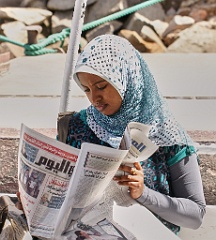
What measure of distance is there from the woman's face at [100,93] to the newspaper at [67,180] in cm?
23

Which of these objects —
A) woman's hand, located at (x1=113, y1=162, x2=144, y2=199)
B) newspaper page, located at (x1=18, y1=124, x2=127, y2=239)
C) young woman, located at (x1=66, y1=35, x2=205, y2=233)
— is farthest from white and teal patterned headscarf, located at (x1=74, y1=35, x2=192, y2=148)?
newspaper page, located at (x1=18, y1=124, x2=127, y2=239)

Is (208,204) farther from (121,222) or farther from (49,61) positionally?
(49,61)

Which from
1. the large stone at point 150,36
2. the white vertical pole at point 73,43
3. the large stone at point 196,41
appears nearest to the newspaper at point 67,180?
the white vertical pole at point 73,43

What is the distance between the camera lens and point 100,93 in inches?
67.2

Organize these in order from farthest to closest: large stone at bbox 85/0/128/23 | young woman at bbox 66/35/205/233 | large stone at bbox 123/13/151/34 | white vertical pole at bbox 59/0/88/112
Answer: large stone at bbox 85/0/128/23
large stone at bbox 123/13/151/34
white vertical pole at bbox 59/0/88/112
young woman at bbox 66/35/205/233

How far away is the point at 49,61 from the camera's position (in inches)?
187

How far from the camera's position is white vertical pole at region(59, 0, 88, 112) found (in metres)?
2.23

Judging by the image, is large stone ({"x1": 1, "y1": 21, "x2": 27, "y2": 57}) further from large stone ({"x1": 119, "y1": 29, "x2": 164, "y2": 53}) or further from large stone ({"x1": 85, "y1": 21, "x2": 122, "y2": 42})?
large stone ({"x1": 119, "y1": 29, "x2": 164, "y2": 53})

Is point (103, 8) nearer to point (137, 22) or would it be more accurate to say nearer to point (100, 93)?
point (137, 22)

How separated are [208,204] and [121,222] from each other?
954 millimetres

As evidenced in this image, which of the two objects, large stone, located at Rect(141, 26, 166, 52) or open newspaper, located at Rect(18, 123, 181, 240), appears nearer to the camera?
open newspaper, located at Rect(18, 123, 181, 240)

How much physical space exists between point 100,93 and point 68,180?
354 mm

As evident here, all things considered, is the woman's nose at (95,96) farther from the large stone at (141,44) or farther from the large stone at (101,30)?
the large stone at (101,30)

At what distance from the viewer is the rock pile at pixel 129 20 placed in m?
7.30
